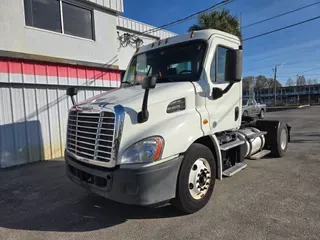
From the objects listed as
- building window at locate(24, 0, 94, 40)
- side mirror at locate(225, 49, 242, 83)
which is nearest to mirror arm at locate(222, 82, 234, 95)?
side mirror at locate(225, 49, 242, 83)

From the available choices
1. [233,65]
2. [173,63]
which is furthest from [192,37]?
[233,65]

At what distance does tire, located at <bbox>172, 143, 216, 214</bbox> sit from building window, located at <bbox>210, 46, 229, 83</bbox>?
1.22 meters

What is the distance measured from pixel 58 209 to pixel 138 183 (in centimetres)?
195

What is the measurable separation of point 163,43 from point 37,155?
215 inches

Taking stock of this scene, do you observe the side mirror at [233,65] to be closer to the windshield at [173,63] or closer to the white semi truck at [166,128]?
the white semi truck at [166,128]

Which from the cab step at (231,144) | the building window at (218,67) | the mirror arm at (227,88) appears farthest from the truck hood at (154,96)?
the cab step at (231,144)

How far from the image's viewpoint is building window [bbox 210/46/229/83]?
4.01 metres

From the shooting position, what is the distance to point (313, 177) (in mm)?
4871

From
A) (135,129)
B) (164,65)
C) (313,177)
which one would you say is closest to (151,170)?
(135,129)

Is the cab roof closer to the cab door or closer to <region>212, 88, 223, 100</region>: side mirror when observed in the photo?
the cab door

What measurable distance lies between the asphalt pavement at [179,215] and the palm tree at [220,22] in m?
12.3

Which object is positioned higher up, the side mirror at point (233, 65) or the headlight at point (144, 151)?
the side mirror at point (233, 65)

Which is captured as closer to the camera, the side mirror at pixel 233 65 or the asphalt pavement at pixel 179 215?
A: the asphalt pavement at pixel 179 215

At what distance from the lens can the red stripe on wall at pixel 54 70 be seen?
6762 millimetres
